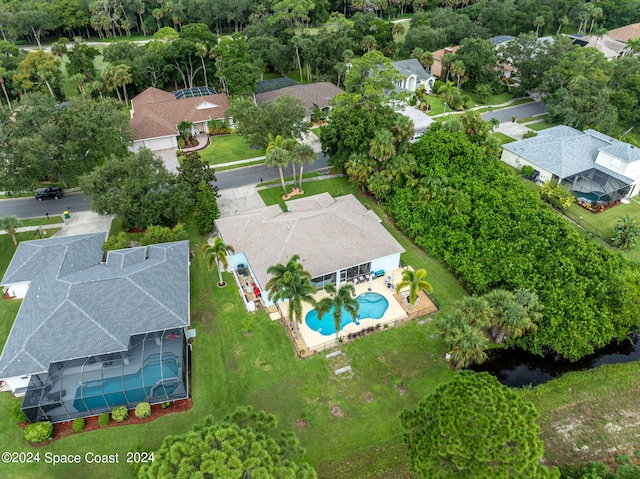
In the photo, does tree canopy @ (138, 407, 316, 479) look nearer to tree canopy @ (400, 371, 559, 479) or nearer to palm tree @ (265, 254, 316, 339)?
tree canopy @ (400, 371, 559, 479)

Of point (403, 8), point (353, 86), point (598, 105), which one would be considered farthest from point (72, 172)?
point (403, 8)

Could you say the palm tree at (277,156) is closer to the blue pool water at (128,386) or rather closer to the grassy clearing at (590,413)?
the blue pool water at (128,386)

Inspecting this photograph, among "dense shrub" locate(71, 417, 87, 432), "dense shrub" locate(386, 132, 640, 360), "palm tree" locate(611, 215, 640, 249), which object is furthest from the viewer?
"palm tree" locate(611, 215, 640, 249)

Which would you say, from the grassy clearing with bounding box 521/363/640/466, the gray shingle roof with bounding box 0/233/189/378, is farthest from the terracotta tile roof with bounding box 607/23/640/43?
the gray shingle roof with bounding box 0/233/189/378

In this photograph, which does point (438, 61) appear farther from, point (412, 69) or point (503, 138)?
point (503, 138)

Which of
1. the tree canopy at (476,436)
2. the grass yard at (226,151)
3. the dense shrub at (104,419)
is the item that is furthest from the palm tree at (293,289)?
the grass yard at (226,151)

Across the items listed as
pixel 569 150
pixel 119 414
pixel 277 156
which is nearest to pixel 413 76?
pixel 569 150
